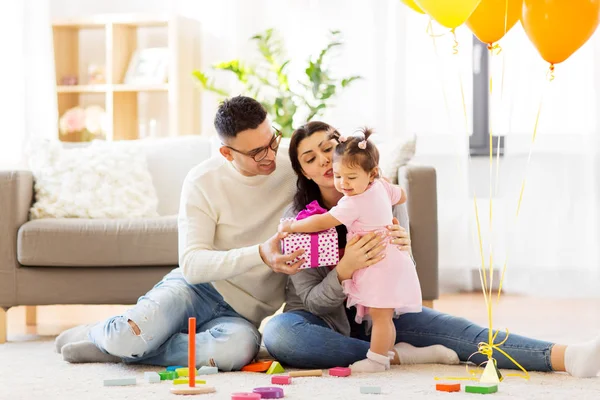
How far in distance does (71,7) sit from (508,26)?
3.59 m

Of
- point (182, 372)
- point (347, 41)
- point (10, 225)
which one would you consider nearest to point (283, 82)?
point (347, 41)

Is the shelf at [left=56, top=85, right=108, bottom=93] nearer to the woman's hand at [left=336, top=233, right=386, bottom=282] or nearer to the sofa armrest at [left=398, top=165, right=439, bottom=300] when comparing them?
the sofa armrest at [left=398, top=165, right=439, bottom=300]

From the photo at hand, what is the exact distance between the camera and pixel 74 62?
516cm

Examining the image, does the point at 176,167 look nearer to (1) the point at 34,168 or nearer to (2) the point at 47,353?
(1) the point at 34,168

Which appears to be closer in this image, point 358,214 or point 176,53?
point 358,214

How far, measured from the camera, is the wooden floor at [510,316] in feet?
10.7

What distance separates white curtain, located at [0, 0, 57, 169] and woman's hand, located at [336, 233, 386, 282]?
3062 mm

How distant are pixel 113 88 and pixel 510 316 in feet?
8.29

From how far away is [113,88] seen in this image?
4934mm

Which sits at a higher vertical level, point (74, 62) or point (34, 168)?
point (74, 62)

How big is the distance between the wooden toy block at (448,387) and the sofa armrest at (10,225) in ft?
5.45

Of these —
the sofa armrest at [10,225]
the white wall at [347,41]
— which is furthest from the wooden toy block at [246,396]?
the white wall at [347,41]

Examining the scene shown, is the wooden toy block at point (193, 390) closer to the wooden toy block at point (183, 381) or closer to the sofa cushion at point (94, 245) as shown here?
the wooden toy block at point (183, 381)

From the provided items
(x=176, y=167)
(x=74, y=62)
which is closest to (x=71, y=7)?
(x=74, y=62)
